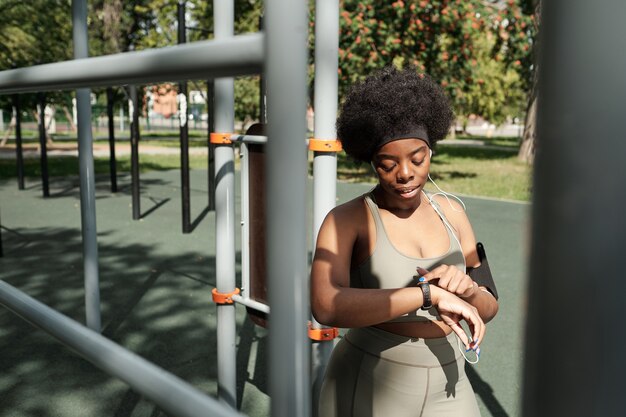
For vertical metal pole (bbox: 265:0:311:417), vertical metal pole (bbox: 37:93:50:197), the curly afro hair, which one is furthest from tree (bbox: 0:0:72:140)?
vertical metal pole (bbox: 265:0:311:417)

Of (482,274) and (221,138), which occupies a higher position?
(221,138)

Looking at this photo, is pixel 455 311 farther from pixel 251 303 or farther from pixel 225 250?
pixel 225 250

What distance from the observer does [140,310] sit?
481 cm

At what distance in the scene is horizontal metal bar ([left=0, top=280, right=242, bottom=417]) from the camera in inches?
23.0

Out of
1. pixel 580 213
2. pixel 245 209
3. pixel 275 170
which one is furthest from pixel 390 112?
pixel 580 213

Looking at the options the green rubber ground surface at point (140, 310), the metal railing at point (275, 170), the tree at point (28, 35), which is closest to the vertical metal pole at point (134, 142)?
→ the green rubber ground surface at point (140, 310)

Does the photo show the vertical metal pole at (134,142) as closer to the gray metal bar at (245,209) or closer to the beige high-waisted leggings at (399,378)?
the gray metal bar at (245,209)

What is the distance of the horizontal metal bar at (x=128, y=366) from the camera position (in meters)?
0.58

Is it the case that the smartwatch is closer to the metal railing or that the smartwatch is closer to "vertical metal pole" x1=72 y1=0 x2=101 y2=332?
"vertical metal pole" x1=72 y1=0 x2=101 y2=332

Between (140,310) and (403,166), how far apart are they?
3504 mm

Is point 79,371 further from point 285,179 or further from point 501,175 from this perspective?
point 501,175

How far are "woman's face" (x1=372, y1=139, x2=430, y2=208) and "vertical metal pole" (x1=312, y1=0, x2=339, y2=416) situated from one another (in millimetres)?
362

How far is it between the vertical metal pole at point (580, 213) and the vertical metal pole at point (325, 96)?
1842 mm

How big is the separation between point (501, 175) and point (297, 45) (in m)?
16.2
